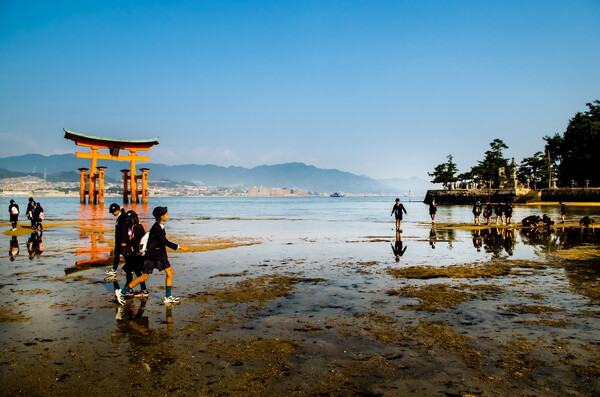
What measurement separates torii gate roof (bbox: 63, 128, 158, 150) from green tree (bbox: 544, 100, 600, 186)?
244 ft

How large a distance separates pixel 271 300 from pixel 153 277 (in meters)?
3.76

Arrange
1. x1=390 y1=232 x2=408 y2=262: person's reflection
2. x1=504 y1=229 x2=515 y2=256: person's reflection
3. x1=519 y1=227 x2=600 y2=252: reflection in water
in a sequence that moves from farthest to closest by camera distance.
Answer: x1=519 y1=227 x2=600 y2=252: reflection in water → x1=504 y1=229 x2=515 y2=256: person's reflection → x1=390 y1=232 x2=408 y2=262: person's reflection

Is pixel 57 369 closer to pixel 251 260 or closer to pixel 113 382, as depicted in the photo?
pixel 113 382

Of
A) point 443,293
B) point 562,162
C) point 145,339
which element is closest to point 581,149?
point 562,162

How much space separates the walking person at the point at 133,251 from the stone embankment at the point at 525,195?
54641 millimetres

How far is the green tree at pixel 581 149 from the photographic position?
64.2 m

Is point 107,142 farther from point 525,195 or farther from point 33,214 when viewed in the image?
point 525,195

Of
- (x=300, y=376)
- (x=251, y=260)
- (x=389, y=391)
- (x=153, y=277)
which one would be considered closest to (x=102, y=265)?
(x=153, y=277)

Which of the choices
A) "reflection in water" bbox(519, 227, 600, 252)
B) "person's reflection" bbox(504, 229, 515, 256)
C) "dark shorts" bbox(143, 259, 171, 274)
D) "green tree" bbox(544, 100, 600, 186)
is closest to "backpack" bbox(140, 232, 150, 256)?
"dark shorts" bbox(143, 259, 171, 274)

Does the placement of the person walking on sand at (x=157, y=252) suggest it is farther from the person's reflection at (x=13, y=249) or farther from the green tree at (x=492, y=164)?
the green tree at (x=492, y=164)

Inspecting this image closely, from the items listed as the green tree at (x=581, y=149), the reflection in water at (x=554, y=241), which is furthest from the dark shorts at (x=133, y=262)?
the green tree at (x=581, y=149)

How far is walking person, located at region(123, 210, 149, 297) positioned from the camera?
714 cm

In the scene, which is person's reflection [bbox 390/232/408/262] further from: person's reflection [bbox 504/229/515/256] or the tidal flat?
person's reflection [bbox 504/229/515/256]

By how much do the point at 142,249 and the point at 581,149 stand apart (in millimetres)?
79781
